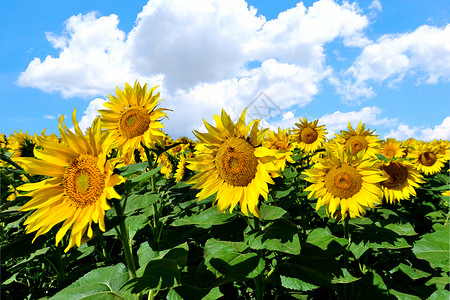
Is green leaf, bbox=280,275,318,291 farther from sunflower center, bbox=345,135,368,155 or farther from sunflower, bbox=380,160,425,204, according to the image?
sunflower center, bbox=345,135,368,155

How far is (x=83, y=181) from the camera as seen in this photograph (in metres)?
1.96

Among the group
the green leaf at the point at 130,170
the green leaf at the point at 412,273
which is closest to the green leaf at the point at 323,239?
the green leaf at the point at 412,273

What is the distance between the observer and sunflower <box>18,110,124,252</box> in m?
1.91

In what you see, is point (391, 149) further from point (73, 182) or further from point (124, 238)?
point (73, 182)

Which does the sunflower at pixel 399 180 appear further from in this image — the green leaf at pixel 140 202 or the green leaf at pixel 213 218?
the green leaf at pixel 140 202

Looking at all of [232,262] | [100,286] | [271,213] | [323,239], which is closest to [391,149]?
[323,239]

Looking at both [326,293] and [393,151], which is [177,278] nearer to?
[326,293]

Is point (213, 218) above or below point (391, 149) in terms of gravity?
below

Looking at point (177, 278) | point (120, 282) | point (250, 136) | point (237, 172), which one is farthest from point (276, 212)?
point (120, 282)

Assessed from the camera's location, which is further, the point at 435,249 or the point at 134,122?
the point at 134,122

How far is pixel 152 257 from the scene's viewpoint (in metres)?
2.46

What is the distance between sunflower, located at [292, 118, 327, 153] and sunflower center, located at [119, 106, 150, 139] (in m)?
3.84

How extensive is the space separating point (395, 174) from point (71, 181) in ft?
13.4

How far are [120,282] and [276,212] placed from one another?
1.31 metres
